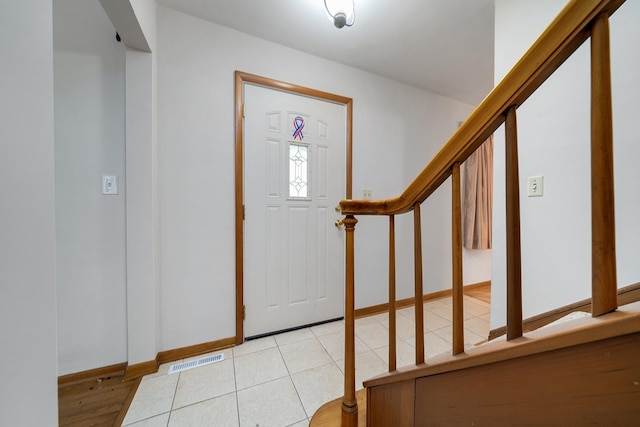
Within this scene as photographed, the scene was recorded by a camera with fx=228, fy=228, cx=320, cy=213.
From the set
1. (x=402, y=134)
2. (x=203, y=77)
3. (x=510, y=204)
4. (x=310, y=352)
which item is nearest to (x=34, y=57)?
(x=510, y=204)

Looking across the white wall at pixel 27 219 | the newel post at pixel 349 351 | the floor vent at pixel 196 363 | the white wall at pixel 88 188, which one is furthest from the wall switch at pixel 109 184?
the newel post at pixel 349 351

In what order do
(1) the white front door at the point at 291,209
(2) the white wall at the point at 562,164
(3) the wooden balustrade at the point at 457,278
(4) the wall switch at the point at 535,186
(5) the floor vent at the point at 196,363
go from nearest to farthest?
(3) the wooden balustrade at the point at 457,278, (2) the white wall at the point at 562,164, (4) the wall switch at the point at 535,186, (5) the floor vent at the point at 196,363, (1) the white front door at the point at 291,209

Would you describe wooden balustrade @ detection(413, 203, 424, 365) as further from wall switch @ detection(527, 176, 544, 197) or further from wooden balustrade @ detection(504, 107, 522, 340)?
wall switch @ detection(527, 176, 544, 197)

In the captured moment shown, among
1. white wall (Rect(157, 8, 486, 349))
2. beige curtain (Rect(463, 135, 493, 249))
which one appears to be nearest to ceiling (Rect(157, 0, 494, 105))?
white wall (Rect(157, 8, 486, 349))

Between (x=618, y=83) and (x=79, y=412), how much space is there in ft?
10.6

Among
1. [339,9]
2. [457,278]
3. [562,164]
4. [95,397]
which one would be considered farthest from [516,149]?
[95,397]

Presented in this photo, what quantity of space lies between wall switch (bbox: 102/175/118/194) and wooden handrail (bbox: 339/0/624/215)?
1805 millimetres

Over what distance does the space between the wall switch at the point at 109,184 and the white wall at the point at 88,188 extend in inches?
0.8

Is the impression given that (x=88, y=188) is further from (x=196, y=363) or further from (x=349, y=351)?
(x=349, y=351)

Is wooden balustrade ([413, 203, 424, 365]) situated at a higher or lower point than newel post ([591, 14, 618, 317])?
lower

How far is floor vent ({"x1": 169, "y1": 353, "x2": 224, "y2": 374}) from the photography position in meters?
1.54

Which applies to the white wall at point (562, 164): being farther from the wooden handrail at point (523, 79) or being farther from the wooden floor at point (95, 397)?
the wooden floor at point (95, 397)

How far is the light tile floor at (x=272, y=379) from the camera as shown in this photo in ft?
3.94

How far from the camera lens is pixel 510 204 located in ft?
1.64
